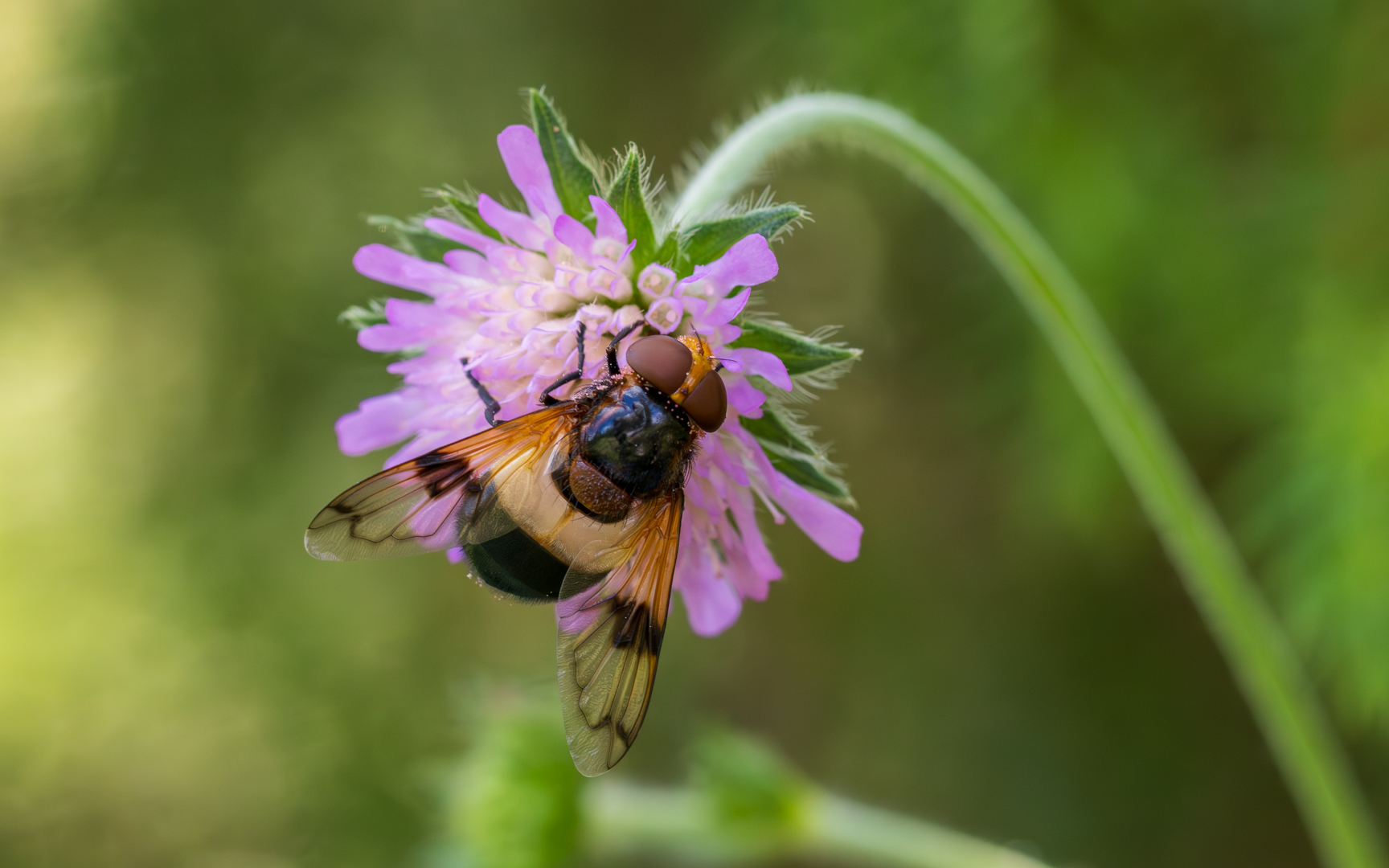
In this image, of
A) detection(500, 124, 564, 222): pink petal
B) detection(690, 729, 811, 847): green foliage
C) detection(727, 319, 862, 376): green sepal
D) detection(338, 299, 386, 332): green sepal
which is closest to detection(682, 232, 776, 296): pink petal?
detection(727, 319, 862, 376): green sepal

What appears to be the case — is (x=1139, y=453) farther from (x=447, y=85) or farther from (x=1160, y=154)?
(x=447, y=85)

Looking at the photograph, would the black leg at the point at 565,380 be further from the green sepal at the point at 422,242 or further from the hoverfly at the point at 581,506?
the green sepal at the point at 422,242

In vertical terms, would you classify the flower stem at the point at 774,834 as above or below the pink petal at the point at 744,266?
below

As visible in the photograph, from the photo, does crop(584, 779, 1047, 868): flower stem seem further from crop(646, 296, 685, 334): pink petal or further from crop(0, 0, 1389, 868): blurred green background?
crop(646, 296, 685, 334): pink petal

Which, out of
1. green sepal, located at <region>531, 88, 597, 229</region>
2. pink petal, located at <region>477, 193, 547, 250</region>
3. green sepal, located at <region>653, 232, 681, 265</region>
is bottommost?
green sepal, located at <region>653, 232, 681, 265</region>

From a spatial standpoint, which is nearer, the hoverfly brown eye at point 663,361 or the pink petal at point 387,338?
the hoverfly brown eye at point 663,361

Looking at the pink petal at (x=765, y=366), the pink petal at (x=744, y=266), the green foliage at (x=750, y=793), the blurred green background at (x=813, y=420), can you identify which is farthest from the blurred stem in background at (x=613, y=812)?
the pink petal at (x=744, y=266)

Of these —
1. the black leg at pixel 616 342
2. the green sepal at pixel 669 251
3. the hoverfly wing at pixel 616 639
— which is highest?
the green sepal at pixel 669 251
